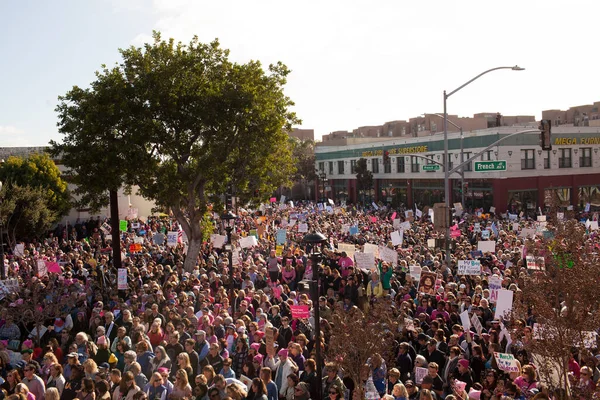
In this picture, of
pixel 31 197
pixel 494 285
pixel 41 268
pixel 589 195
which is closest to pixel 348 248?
pixel 494 285

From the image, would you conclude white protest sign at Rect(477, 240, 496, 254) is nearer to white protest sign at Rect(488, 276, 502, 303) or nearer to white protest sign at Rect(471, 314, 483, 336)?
white protest sign at Rect(488, 276, 502, 303)

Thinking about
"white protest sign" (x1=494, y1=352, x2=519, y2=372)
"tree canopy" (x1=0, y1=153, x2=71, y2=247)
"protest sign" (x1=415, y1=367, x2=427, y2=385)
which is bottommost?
"protest sign" (x1=415, y1=367, x2=427, y2=385)

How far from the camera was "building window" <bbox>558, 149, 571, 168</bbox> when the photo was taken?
167ft

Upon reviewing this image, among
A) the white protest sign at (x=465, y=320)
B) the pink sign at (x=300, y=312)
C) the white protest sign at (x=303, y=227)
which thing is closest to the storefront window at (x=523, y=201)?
the white protest sign at (x=303, y=227)

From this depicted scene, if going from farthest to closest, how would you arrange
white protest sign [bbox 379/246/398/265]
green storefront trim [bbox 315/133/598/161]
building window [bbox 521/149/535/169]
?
1. building window [bbox 521/149/535/169]
2. green storefront trim [bbox 315/133/598/161]
3. white protest sign [bbox 379/246/398/265]

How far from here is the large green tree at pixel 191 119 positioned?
19.8 meters

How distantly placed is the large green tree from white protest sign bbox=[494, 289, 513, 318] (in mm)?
11234

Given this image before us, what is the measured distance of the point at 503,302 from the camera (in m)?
11.6

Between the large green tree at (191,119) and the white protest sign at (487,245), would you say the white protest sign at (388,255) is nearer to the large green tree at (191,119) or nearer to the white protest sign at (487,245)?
the white protest sign at (487,245)

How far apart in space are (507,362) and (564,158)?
1852 inches

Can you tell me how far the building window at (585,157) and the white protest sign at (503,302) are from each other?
45569 millimetres

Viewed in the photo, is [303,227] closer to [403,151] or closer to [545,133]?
[545,133]

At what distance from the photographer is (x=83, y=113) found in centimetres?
2014

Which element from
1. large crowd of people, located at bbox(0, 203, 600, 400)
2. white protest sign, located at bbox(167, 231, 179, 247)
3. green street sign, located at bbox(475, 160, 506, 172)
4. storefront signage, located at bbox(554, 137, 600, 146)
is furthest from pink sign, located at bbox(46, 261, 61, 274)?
storefront signage, located at bbox(554, 137, 600, 146)
